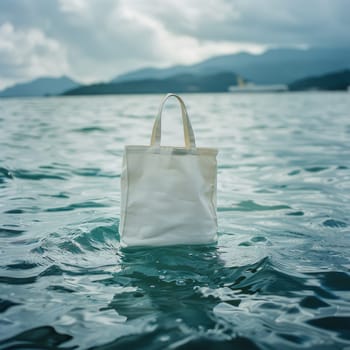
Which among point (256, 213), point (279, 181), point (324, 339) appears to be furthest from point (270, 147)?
point (324, 339)

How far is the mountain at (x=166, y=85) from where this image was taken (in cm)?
11912

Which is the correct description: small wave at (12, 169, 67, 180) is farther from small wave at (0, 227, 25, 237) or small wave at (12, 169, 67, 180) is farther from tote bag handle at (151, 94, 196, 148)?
tote bag handle at (151, 94, 196, 148)

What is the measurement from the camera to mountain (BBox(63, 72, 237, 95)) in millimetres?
119125

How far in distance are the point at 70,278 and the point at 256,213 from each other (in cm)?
237

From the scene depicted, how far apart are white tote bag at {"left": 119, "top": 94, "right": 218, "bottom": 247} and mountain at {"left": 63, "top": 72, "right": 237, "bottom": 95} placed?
118m

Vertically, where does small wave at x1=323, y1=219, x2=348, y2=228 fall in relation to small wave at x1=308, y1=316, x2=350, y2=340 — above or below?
above

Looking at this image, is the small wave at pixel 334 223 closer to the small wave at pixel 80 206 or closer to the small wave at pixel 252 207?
the small wave at pixel 252 207

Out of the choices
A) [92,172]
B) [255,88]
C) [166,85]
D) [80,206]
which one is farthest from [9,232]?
[255,88]

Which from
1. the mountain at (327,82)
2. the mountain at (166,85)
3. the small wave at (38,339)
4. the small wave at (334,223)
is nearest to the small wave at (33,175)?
the small wave at (334,223)

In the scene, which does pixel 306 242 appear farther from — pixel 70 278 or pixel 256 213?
pixel 70 278

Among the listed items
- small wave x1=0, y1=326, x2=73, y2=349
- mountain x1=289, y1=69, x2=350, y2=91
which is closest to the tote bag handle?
small wave x1=0, y1=326, x2=73, y2=349

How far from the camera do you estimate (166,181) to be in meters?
3.02

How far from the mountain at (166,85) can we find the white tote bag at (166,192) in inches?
4648

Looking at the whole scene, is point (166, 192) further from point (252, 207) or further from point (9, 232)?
point (252, 207)
